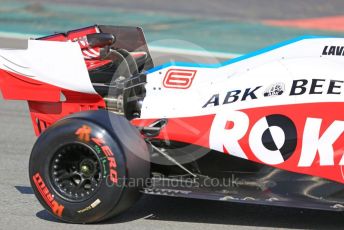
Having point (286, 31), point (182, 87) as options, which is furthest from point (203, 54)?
point (182, 87)

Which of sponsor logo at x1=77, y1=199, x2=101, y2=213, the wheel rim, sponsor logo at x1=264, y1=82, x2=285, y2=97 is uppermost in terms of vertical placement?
sponsor logo at x1=264, y1=82, x2=285, y2=97

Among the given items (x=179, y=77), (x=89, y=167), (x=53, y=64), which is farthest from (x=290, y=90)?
(x=53, y=64)

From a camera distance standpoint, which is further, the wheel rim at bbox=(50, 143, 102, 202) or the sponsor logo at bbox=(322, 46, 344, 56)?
the sponsor logo at bbox=(322, 46, 344, 56)

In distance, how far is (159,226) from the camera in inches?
203

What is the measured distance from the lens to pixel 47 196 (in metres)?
5.11

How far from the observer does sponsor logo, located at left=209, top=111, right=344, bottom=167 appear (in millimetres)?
4934

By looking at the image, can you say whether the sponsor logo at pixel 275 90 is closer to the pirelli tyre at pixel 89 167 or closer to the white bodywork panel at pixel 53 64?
the pirelli tyre at pixel 89 167

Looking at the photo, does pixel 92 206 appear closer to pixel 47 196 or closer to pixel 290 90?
pixel 47 196

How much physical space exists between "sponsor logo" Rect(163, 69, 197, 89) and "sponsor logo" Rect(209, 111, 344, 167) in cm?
53

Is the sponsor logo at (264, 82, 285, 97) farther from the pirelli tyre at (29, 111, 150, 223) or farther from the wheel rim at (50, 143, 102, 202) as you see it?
the wheel rim at (50, 143, 102, 202)

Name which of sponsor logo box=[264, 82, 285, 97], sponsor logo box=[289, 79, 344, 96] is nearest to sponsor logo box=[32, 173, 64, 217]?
sponsor logo box=[264, 82, 285, 97]

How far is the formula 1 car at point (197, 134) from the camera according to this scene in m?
4.96

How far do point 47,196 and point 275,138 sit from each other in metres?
1.55

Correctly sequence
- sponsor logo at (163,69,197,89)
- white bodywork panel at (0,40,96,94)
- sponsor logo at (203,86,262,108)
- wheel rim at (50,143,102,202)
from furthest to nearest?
1. sponsor logo at (163,69,197,89)
2. white bodywork panel at (0,40,96,94)
3. sponsor logo at (203,86,262,108)
4. wheel rim at (50,143,102,202)
